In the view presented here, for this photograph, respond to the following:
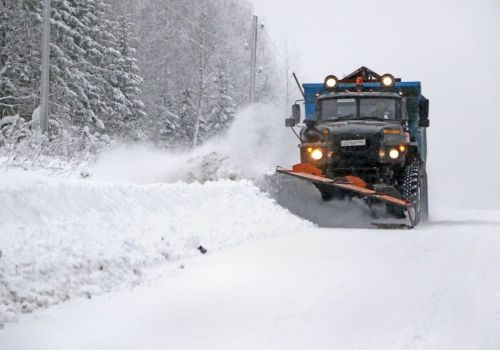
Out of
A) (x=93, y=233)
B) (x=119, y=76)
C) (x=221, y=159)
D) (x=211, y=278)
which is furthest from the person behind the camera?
(x=119, y=76)

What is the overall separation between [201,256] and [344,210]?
3858mm

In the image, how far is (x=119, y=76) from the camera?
28.0m

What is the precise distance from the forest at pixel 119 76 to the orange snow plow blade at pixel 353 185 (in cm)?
453

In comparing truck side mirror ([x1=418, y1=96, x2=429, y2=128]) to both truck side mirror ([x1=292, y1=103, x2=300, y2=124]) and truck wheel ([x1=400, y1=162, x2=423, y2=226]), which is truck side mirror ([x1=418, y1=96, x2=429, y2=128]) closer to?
truck wheel ([x1=400, y1=162, x2=423, y2=226])

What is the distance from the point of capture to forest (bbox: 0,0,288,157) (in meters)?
19.5

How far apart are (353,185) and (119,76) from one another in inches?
862

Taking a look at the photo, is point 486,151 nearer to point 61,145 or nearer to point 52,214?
point 61,145

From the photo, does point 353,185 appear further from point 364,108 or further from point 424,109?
point 424,109

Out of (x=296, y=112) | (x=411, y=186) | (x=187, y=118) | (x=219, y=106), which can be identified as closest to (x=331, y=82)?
(x=296, y=112)

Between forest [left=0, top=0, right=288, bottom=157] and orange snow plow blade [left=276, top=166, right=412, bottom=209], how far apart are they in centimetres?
453

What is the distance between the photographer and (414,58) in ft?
156

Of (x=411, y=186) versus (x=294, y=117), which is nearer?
(x=411, y=186)

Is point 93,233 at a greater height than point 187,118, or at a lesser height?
lesser

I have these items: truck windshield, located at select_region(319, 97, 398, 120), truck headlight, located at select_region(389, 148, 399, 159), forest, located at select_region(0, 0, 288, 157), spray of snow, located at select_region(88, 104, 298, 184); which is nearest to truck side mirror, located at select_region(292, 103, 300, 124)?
truck windshield, located at select_region(319, 97, 398, 120)
